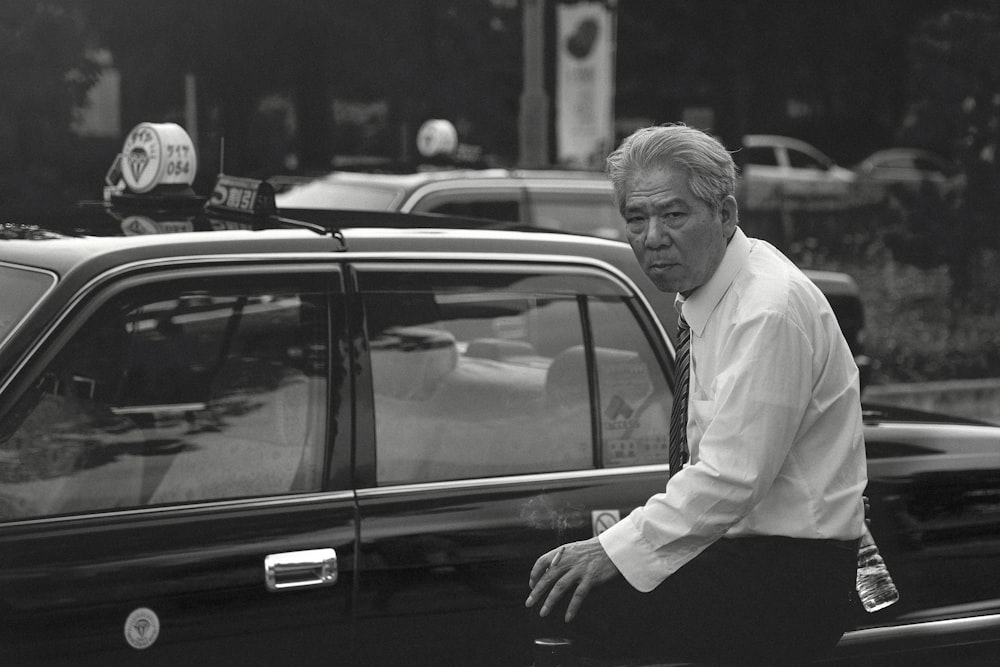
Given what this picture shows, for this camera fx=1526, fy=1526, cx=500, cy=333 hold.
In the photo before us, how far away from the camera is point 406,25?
1606cm

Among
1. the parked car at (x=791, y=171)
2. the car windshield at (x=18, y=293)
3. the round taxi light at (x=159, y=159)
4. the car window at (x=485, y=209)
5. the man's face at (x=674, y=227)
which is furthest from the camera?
the parked car at (x=791, y=171)

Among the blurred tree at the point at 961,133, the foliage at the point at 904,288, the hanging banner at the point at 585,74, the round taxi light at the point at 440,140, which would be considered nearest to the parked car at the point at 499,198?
the round taxi light at the point at 440,140

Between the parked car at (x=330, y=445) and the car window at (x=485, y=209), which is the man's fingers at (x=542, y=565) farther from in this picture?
the car window at (x=485, y=209)

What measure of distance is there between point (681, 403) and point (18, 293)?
1.36 metres

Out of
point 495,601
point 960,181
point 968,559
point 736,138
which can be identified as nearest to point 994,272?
point 960,181

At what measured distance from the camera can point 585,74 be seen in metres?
15.1

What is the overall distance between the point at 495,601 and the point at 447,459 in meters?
0.33

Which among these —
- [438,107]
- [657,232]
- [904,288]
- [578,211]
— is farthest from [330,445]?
[438,107]

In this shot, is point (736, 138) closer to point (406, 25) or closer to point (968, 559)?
point (406, 25)

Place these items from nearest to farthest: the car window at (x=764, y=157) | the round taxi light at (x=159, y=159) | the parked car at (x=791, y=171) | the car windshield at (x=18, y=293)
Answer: the car windshield at (x=18, y=293)
the round taxi light at (x=159, y=159)
the parked car at (x=791, y=171)
the car window at (x=764, y=157)

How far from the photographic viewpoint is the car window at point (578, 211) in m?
8.66

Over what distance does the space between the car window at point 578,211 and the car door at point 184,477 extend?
5.44 m

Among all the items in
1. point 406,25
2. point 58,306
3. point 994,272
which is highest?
point 406,25

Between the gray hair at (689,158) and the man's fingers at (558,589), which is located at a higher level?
the gray hair at (689,158)
